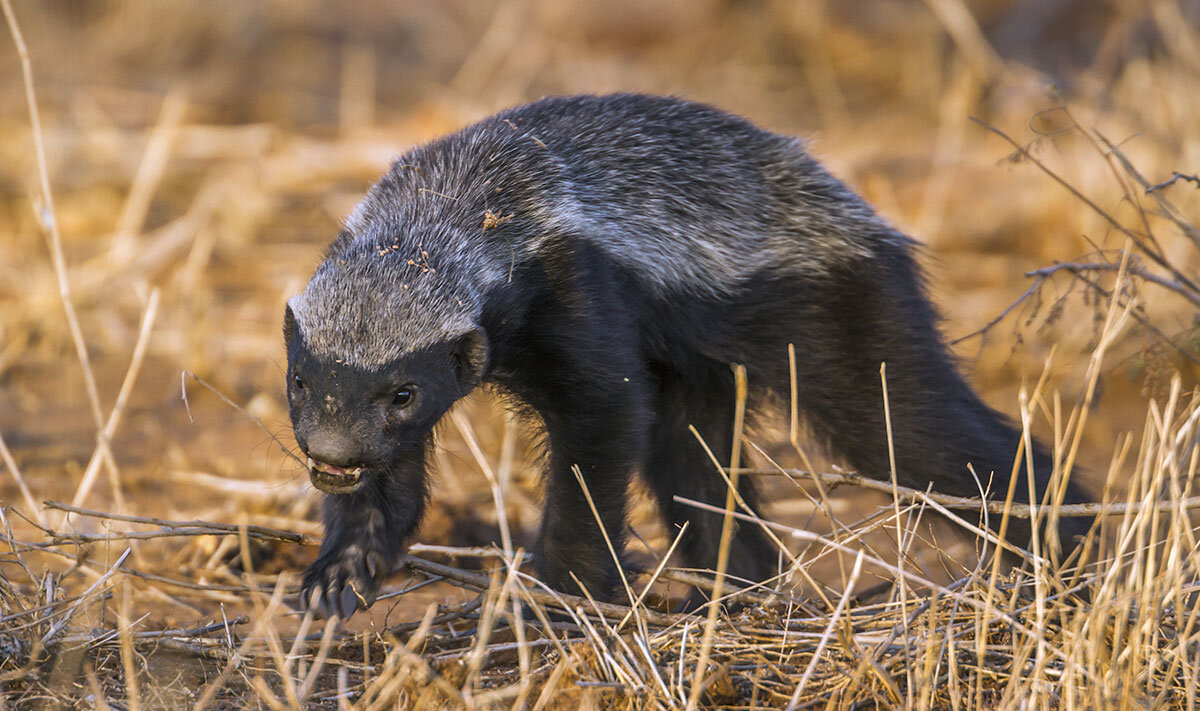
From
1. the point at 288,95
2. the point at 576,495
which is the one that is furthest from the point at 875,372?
the point at 288,95

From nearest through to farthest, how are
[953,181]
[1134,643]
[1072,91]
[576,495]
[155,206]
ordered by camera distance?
1. [1134,643]
2. [576,495]
3. [1072,91]
4. [953,181]
5. [155,206]

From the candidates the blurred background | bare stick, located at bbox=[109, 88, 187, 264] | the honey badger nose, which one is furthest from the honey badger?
bare stick, located at bbox=[109, 88, 187, 264]

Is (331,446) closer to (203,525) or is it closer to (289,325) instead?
(289,325)

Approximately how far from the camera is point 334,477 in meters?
3.76

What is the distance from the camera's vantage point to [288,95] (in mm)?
12578

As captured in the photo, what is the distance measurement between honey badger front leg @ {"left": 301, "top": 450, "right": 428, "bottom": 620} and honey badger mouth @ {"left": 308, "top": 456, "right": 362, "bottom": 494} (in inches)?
19.5

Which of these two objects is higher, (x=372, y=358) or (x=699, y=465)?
(x=372, y=358)

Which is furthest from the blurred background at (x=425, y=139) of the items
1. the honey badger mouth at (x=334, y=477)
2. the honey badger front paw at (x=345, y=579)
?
the honey badger mouth at (x=334, y=477)

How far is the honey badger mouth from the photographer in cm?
374

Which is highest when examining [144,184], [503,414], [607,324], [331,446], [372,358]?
[607,324]

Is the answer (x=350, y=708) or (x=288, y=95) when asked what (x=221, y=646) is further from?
(x=288, y=95)

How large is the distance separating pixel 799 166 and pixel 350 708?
2.67 meters

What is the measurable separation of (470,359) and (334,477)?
22.9 inches

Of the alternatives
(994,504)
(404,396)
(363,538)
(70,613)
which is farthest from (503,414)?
(994,504)
